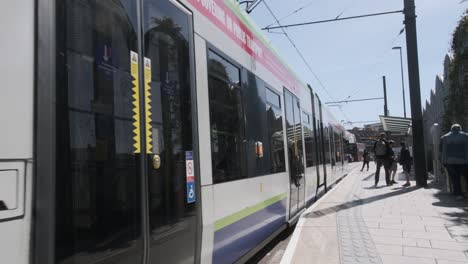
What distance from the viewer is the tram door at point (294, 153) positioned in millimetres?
7516

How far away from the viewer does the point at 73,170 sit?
2.17 meters

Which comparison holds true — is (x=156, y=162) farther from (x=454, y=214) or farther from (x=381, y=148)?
(x=381, y=148)

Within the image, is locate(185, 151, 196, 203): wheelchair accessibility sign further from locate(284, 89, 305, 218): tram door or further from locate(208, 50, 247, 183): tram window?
locate(284, 89, 305, 218): tram door

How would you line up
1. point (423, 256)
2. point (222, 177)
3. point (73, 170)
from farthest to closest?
1. point (423, 256)
2. point (222, 177)
3. point (73, 170)

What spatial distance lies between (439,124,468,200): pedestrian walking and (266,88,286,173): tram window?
529 centimetres

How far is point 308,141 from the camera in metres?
9.97

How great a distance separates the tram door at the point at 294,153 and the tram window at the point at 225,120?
2700 mm

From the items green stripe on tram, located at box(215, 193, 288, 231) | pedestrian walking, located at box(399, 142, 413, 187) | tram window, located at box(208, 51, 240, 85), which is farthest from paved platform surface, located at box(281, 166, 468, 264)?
pedestrian walking, located at box(399, 142, 413, 187)

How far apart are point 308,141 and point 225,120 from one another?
5.82 metres

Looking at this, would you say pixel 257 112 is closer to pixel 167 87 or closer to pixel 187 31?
pixel 187 31

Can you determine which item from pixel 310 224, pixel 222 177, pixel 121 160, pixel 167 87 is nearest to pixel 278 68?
pixel 310 224

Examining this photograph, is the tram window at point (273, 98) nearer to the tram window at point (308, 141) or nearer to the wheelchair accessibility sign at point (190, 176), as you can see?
the tram window at point (308, 141)

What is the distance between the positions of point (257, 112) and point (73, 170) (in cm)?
360

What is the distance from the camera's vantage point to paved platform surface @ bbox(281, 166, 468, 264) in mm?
5590
